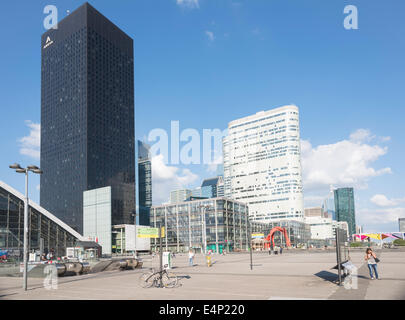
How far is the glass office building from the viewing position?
5962 cm

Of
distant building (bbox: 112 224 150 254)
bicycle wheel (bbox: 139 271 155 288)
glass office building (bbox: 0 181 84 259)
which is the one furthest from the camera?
distant building (bbox: 112 224 150 254)

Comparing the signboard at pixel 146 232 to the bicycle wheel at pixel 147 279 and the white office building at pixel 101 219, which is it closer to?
the white office building at pixel 101 219

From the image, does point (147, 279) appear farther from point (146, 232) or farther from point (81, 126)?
point (81, 126)

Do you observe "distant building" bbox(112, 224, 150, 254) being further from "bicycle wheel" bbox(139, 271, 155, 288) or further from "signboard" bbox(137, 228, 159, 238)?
"bicycle wheel" bbox(139, 271, 155, 288)

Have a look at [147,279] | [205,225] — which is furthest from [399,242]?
[147,279]

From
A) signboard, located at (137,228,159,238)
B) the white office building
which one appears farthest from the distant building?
signboard, located at (137,228,159,238)

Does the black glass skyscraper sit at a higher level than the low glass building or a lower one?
higher

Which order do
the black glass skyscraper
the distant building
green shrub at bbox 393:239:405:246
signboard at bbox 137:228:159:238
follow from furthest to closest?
1. the black glass skyscraper
2. the distant building
3. green shrub at bbox 393:239:405:246
4. signboard at bbox 137:228:159:238

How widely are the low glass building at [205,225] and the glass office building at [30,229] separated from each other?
51505mm

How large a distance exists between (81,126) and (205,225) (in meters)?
90.2

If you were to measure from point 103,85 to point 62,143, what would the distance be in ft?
117

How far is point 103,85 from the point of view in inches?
7623

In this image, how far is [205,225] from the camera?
Result: 126 m

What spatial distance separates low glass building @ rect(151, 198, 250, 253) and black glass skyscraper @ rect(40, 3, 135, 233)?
5099 cm
